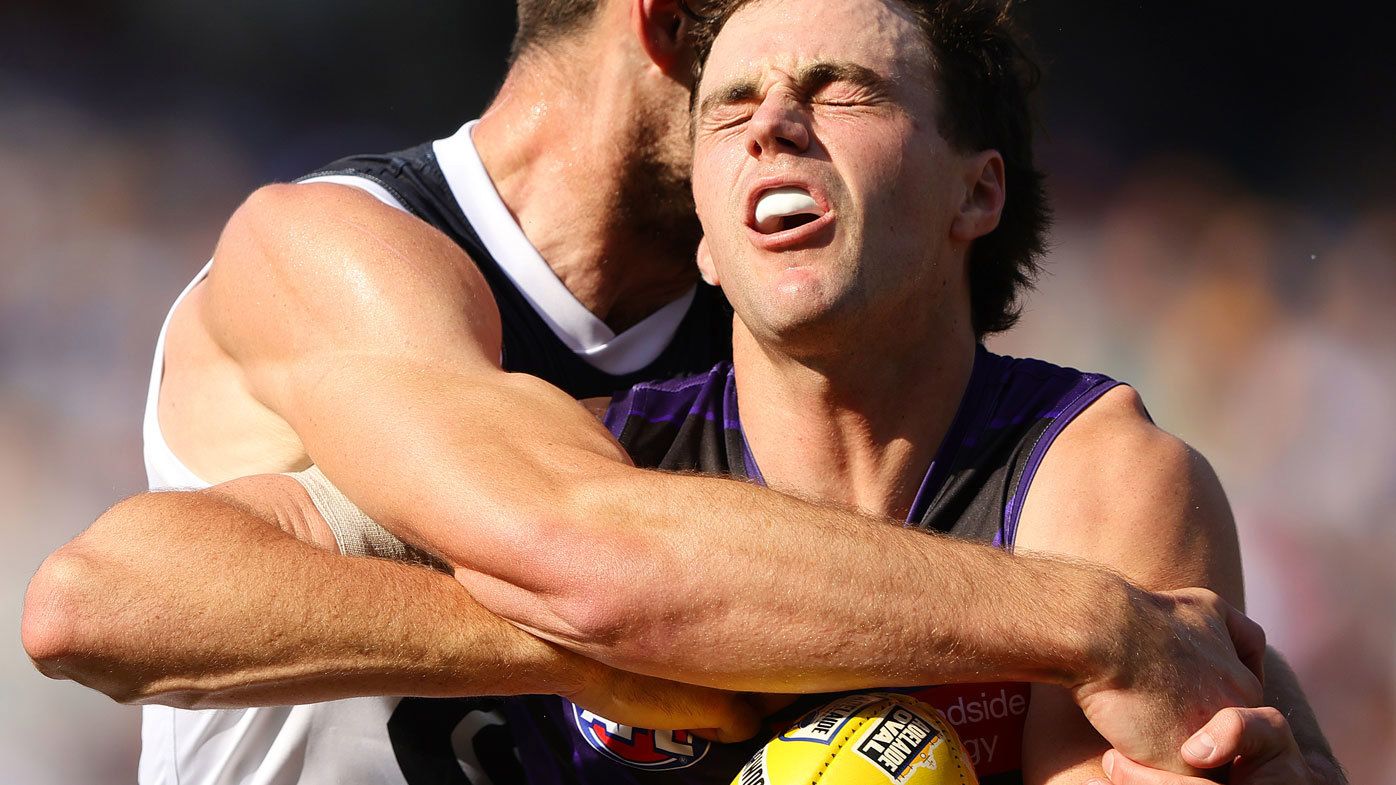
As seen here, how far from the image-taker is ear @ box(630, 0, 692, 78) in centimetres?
400

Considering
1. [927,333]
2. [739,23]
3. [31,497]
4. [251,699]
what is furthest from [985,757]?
[31,497]

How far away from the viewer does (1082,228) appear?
7.89m

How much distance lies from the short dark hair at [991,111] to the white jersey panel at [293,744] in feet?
4.82

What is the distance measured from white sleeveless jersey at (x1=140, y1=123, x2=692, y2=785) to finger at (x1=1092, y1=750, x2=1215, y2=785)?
1.63 m

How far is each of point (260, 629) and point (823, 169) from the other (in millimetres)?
1448

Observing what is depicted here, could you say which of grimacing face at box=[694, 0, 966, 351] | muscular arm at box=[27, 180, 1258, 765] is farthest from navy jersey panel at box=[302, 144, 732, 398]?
muscular arm at box=[27, 180, 1258, 765]

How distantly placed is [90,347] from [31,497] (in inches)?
35.1

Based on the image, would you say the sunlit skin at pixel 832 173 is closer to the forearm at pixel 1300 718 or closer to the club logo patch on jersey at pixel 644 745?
the club logo patch on jersey at pixel 644 745

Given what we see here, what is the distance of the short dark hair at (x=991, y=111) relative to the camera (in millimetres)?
3223

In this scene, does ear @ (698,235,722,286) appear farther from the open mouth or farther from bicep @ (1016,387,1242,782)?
bicep @ (1016,387,1242,782)

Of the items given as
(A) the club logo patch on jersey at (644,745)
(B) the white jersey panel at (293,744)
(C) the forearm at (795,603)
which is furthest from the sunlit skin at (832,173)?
(B) the white jersey panel at (293,744)

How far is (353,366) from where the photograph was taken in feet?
9.70

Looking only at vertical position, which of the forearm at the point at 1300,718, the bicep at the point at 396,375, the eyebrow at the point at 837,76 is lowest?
the forearm at the point at 1300,718

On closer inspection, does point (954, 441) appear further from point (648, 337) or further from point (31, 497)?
point (31, 497)
